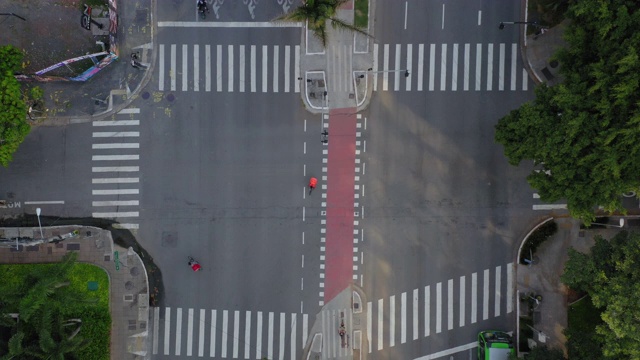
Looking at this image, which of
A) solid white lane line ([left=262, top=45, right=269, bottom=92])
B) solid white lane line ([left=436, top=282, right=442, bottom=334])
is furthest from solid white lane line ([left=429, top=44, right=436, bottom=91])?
solid white lane line ([left=436, top=282, right=442, bottom=334])

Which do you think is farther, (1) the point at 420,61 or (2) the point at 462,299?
(2) the point at 462,299

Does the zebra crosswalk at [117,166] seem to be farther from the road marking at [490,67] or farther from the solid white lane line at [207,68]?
the road marking at [490,67]

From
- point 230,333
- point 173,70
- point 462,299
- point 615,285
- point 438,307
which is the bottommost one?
point 230,333

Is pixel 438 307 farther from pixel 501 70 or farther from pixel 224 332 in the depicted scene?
pixel 501 70

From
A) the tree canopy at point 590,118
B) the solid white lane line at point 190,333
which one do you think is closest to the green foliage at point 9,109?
the solid white lane line at point 190,333

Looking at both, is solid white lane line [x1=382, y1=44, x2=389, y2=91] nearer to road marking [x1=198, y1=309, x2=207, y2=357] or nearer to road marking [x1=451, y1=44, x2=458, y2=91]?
road marking [x1=451, y1=44, x2=458, y2=91]

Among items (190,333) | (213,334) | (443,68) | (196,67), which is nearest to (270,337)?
(213,334)
